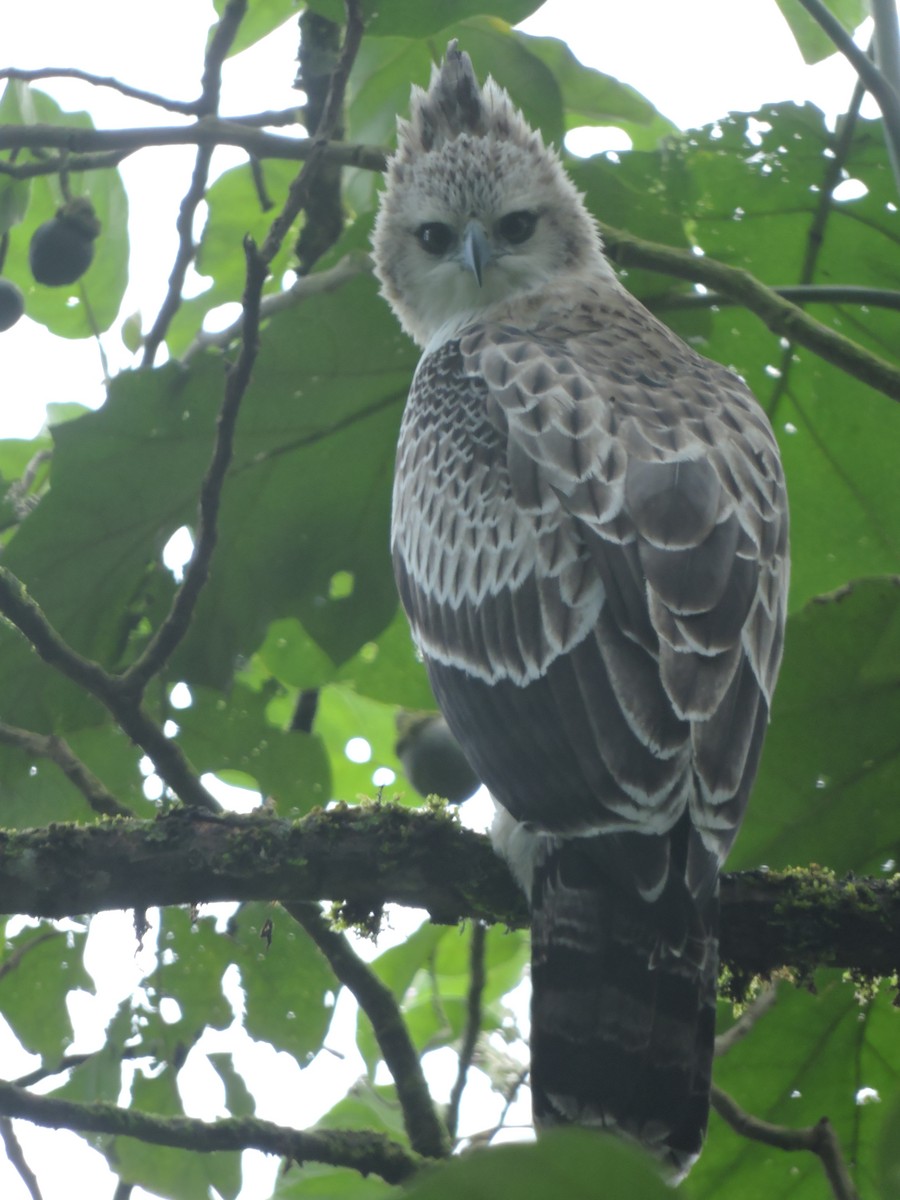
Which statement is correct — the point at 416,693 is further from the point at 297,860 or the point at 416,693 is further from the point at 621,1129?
the point at 621,1129

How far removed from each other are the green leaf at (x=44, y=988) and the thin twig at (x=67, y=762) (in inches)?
25.2

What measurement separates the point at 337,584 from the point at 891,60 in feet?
8.21

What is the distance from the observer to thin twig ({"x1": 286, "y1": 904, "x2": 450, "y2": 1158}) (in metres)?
3.41

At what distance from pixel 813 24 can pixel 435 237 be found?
1604 mm

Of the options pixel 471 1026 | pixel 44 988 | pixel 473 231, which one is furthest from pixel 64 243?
pixel 471 1026

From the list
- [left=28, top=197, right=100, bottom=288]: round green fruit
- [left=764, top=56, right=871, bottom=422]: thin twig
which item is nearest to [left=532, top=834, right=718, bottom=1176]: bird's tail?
[left=764, top=56, right=871, bottom=422]: thin twig

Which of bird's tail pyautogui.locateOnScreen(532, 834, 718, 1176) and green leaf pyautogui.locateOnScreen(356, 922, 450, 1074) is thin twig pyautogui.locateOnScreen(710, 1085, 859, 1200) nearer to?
bird's tail pyautogui.locateOnScreen(532, 834, 718, 1176)

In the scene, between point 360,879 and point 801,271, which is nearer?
point 360,879

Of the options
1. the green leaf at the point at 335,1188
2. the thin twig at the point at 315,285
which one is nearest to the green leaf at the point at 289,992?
the green leaf at the point at 335,1188

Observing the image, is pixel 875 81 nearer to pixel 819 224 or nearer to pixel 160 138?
pixel 819 224

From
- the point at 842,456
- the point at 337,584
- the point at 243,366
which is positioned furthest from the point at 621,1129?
the point at 842,456

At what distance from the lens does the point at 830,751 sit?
150 inches

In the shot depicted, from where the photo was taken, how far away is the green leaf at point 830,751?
375 centimetres

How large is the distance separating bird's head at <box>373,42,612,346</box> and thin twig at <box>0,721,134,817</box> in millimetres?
2017
